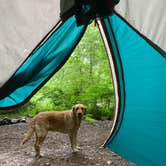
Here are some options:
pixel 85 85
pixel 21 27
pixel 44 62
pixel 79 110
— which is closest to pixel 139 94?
pixel 44 62

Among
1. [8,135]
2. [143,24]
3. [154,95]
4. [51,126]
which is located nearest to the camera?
[143,24]

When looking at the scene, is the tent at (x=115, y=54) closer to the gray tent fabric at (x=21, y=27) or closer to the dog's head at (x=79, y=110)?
the gray tent fabric at (x=21, y=27)

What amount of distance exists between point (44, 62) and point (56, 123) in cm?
234

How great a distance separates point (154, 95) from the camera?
383cm

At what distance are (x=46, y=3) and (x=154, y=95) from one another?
1.92 metres

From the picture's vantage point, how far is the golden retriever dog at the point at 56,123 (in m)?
5.22

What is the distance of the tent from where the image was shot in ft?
7.64

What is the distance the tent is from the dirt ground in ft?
0.94

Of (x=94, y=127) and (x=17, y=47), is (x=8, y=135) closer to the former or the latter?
(x=94, y=127)

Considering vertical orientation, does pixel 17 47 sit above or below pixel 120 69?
below

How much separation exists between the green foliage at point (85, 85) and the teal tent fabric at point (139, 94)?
493cm

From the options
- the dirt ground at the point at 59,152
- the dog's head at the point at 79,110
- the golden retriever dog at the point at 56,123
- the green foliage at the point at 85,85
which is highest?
the green foliage at the point at 85,85

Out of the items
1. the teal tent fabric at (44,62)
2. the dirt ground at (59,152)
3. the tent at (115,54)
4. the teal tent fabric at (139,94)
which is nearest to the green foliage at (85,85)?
the dirt ground at (59,152)

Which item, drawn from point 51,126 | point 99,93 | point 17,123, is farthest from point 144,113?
point 99,93
